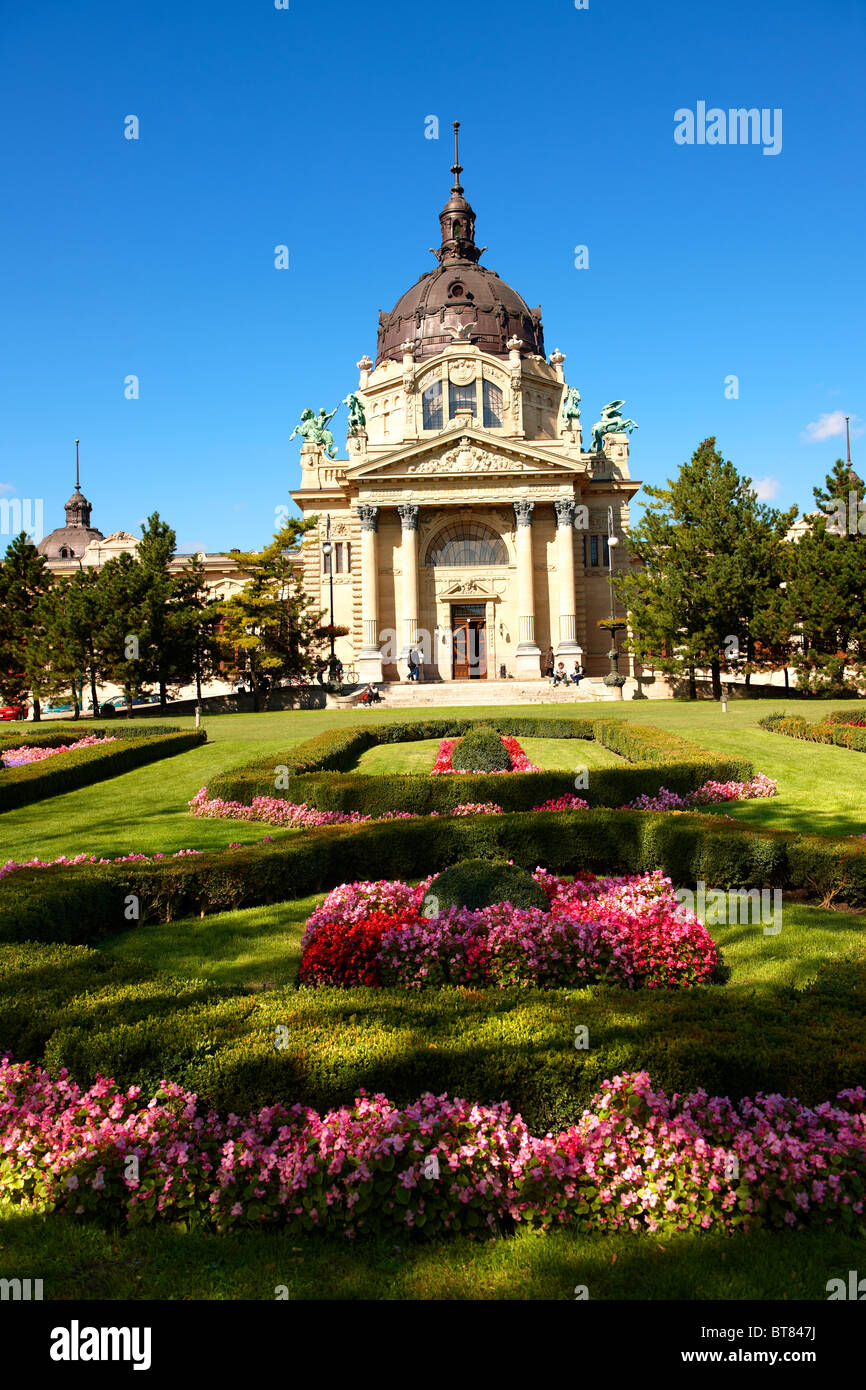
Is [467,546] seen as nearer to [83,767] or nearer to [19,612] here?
[19,612]

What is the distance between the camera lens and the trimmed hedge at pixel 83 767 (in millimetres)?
16703

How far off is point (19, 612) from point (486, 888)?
1622 inches

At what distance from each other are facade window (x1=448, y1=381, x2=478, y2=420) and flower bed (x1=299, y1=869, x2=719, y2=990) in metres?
49.5

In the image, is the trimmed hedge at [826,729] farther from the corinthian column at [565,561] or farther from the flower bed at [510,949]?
the corinthian column at [565,561]

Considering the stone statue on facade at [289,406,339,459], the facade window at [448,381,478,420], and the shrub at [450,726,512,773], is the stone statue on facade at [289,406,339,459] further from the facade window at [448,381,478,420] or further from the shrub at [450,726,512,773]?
the shrub at [450,726,512,773]

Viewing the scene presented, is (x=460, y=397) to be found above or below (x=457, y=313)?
below

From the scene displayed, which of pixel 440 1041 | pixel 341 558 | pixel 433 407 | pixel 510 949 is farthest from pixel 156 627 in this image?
pixel 440 1041

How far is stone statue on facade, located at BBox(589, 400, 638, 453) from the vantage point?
55.6m

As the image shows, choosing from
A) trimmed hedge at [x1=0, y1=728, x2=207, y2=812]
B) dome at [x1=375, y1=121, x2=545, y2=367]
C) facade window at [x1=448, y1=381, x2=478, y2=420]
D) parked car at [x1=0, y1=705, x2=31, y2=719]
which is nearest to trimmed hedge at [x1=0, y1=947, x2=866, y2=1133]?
trimmed hedge at [x1=0, y1=728, x2=207, y2=812]

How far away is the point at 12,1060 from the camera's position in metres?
5.29

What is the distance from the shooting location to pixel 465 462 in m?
47.6

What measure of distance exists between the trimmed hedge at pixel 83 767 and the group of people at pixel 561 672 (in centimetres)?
2289

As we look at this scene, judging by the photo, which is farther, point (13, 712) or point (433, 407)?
point (433, 407)

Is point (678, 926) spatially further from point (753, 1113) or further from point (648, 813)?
point (648, 813)
